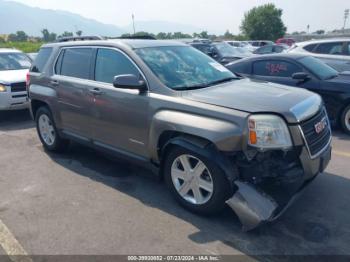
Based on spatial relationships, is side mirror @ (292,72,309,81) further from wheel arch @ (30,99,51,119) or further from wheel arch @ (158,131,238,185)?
wheel arch @ (30,99,51,119)

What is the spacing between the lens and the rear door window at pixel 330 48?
30.9 ft

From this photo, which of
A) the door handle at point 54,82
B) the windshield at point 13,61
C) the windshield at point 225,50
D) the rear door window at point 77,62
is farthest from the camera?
the windshield at point 225,50

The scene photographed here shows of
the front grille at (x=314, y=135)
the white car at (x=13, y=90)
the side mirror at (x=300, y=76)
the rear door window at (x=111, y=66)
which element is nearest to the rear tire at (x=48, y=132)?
the rear door window at (x=111, y=66)

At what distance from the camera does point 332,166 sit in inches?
190

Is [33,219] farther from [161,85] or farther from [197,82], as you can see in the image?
[197,82]

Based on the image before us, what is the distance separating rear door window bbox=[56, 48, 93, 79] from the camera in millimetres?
4770

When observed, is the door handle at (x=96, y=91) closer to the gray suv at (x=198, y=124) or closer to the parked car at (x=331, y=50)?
the gray suv at (x=198, y=124)

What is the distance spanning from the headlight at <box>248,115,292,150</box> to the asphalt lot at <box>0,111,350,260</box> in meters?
0.86

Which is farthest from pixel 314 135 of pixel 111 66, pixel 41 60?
pixel 41 60

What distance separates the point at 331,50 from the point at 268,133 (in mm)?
7590

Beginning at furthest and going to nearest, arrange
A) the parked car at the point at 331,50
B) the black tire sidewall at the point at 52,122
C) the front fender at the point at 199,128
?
the parked car at the point at 331,50, the black tire sidewall at the point at 52,122, the front fender at the point at 199,128

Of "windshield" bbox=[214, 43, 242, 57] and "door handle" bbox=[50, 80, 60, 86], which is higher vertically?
"door handle" bbox=[50, 80, 60, 86]

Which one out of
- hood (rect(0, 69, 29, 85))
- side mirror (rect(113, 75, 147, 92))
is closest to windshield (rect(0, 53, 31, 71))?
hood (rect(0, 69, 29, 85))

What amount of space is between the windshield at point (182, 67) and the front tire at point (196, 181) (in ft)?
2.64
